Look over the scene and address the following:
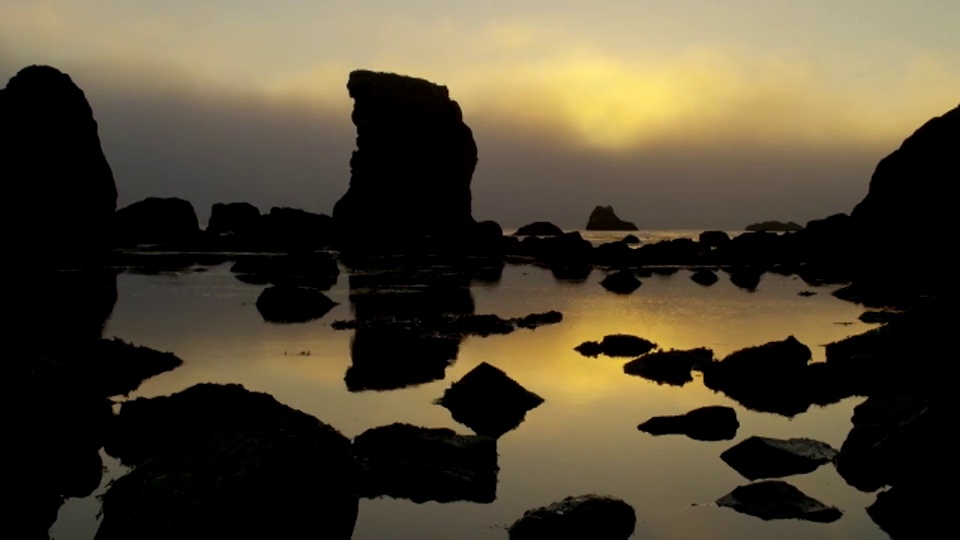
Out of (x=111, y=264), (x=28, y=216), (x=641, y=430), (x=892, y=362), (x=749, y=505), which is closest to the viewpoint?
(x=749, y=505)

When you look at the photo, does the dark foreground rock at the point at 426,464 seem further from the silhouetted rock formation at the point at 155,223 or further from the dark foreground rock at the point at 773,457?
the silhouetted rock formation at the point at 155,223

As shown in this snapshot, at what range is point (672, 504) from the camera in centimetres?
1552

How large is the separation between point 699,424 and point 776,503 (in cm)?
586

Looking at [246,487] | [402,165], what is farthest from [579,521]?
[402,165]

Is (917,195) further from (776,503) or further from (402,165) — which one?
(776,503)

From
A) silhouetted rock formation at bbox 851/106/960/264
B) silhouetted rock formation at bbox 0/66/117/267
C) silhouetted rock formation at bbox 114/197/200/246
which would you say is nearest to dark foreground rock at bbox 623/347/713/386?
silhouetted rock formation at bbox 851/106/960/264

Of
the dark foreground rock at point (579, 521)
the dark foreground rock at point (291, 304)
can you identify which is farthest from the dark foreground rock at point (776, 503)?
the dark foreground rock at point (291, 304)

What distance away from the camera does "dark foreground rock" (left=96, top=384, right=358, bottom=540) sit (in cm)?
1155

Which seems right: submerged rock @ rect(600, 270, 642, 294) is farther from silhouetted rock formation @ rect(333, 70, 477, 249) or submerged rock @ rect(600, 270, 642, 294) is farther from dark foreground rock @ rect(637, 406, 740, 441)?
silhouetted rock formation @ rect(333, 70, 477, 249)

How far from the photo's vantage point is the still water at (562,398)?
1477cm

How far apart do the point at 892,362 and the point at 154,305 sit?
42426 millimetres

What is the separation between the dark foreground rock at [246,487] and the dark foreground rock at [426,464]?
253 centimetres

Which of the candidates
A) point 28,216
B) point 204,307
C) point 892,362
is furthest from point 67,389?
point 28,216

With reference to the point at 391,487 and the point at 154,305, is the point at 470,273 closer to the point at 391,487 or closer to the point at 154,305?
the point at 154,305
